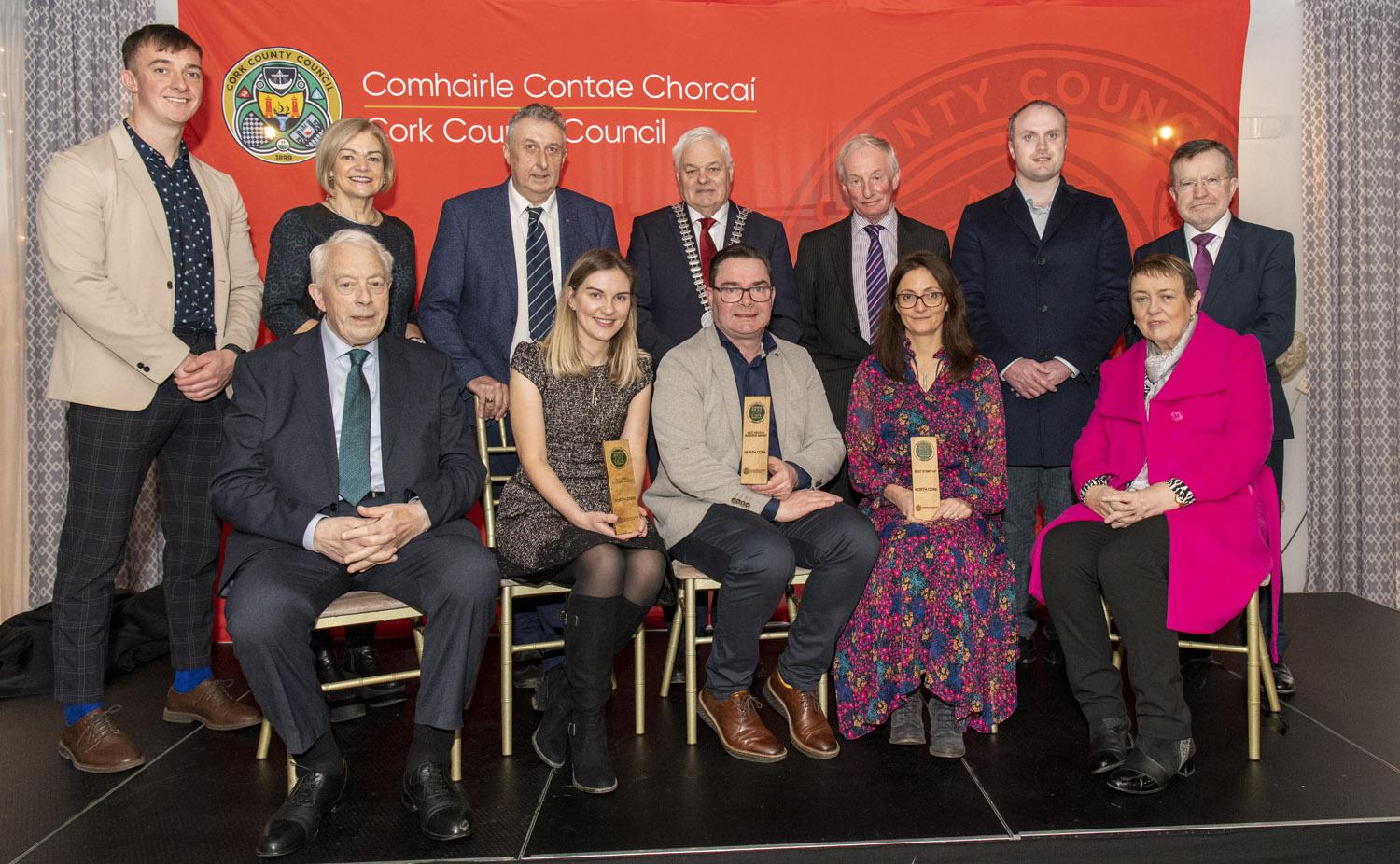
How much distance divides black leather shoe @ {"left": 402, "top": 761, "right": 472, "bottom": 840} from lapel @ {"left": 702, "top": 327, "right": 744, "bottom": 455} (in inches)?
49.0

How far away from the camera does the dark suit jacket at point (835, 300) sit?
350 cm

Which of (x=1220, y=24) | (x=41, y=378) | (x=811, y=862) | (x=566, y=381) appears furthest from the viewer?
(x=1220, y=24)

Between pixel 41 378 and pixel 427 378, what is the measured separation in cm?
242

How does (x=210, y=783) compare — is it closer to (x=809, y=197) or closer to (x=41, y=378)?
(x=41, y=378)

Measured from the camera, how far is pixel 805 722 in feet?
9.27

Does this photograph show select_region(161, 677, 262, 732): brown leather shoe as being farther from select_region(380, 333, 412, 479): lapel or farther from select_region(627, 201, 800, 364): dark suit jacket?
select_region(627, 201, 800, 364): dark suit jacket

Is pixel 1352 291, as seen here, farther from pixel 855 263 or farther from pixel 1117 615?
pixel 1117 615

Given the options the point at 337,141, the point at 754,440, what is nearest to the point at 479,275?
the point at 337,141

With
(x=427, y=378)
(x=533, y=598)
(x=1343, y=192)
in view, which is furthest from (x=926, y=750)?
(x=1343, y=192)

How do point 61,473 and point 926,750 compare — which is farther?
point 61,473

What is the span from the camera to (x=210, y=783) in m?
2.67

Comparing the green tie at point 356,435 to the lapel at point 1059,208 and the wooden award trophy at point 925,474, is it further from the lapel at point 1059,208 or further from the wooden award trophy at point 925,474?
the lapel at point 1059,208

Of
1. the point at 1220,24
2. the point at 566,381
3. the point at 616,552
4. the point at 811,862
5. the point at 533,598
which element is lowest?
the point at 811,862

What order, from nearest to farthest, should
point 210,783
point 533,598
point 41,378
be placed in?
point 210,783
point 533,598
point 41,378
